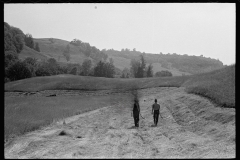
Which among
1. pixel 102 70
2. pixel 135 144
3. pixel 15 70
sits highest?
pixel 102 70

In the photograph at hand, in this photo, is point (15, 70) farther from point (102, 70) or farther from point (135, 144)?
point (102, 70)

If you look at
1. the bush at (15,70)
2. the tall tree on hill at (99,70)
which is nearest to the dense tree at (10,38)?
the bush at (15,70)

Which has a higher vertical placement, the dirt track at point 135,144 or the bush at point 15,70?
the bush at point 15,70

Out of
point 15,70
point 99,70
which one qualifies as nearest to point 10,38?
point 15,70

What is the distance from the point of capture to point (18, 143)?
11.6 metres

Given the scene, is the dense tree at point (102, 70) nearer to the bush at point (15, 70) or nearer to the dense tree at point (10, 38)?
the dense tree at point (10, 38)

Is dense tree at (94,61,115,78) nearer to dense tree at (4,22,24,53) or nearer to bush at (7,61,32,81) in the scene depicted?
dense tree at (4,22,24,53)

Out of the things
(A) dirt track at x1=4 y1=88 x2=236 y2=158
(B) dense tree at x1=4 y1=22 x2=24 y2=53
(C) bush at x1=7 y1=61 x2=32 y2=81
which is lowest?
(A) dirt track at x1=4 y1=88 x2=236 y2=158

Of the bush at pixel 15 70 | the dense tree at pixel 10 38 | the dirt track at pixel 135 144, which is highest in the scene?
the dense tree at pixel 10 38

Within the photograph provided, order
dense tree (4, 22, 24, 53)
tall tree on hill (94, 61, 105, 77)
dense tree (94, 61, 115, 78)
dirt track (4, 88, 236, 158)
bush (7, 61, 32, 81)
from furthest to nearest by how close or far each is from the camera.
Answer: dense tree (94, 61, 115, 78) → tall tree on hill (94, 61, 105, 77) → bush (7, 61, 32, 81) → dense tree (4, 22, 24, 53) → dirt track (4, 88, 236, 158)

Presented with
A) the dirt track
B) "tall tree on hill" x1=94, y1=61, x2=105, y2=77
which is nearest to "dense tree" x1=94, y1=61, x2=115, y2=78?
"tall tree on hill" x1=94, y1=61, x2=105, y2=77

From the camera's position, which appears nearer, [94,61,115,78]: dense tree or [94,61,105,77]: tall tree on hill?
[94,61,105,77]: tall tree on hill
